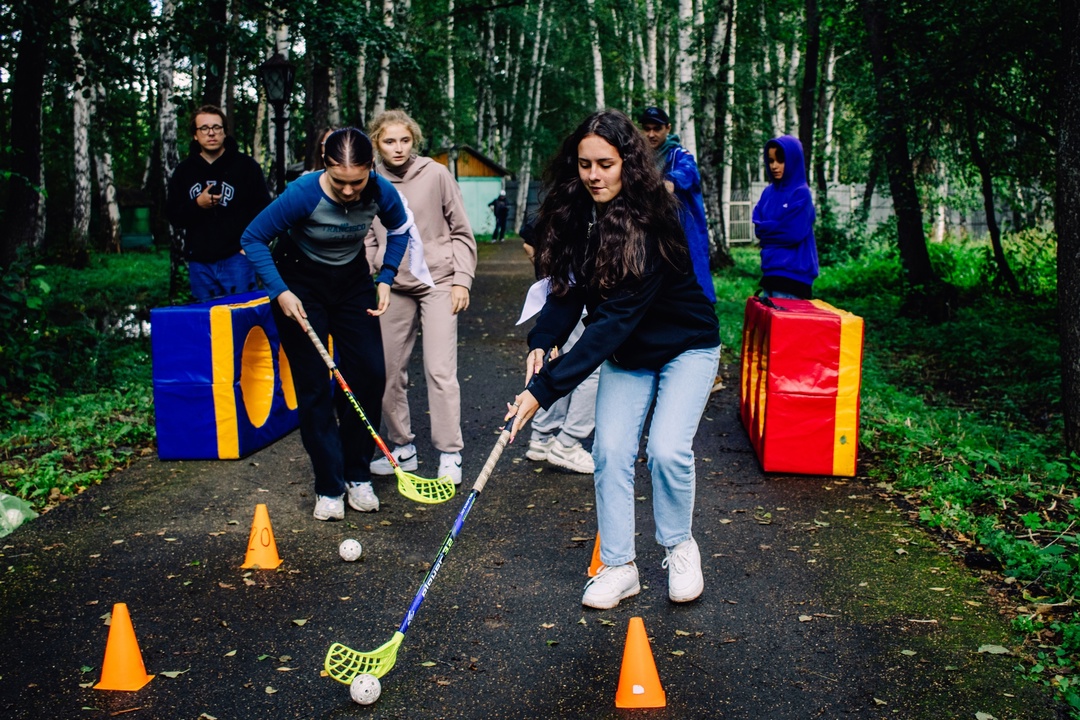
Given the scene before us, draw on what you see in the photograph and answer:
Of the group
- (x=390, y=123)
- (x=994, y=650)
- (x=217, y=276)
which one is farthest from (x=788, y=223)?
(x=217, y=276)

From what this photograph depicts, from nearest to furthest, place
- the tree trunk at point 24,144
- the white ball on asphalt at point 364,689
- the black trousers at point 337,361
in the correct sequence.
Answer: the white ball on asphalt at point 364,689
the black trousers at point 337,361
the tree trunk at point 24,144

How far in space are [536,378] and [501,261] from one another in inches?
889

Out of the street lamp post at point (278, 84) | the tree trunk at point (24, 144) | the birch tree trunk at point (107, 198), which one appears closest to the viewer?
the tree trunk at point (24, 144)

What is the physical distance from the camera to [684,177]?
19.9ft

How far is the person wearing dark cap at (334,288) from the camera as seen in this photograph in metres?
4.94

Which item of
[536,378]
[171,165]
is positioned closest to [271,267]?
[536,378]

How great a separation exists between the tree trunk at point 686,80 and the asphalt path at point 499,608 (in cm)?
1369

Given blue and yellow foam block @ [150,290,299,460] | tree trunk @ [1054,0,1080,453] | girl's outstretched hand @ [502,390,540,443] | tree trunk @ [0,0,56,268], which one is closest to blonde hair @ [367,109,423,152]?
blue and yellow foam block @ [150,290,299,460]

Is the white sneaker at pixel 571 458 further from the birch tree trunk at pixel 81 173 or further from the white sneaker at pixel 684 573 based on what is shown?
the birch tree trunk at pixel 81 173

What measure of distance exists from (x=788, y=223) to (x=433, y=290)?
9.92 ft

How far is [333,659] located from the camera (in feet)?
11.9

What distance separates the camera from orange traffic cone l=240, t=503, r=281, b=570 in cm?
464

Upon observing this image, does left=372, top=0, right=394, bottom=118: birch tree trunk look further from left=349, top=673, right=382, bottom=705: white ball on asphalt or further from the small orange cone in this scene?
the small orange cone

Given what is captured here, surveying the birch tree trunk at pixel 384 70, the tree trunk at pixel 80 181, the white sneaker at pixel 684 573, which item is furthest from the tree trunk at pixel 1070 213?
the tree trunk at pixel 80 181
